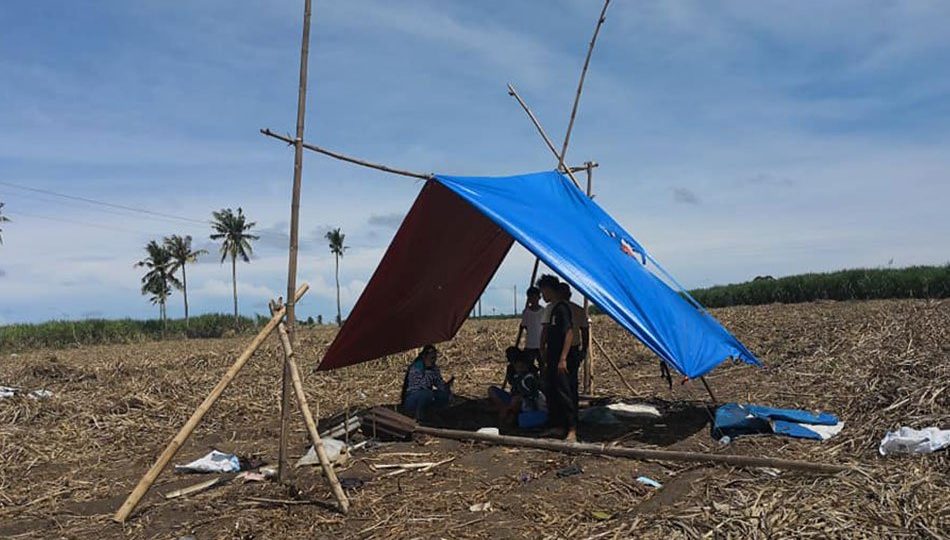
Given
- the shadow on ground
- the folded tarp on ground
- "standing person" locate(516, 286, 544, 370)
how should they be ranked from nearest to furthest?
the folded tarp on ground < the shadow on ground < "standing person" locate(516, 286, 544, 370)

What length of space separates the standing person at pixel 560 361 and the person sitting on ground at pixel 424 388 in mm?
1444

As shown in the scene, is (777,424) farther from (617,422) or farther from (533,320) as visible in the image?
(533,320)

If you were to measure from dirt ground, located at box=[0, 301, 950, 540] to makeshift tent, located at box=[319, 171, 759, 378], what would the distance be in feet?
2.84

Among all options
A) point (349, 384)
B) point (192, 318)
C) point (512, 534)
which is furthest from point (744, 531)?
point (192, 318)

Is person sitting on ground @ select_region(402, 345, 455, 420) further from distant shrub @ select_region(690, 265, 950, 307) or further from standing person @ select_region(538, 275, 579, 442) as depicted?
distant shrub @ select_region(690, 265, 950, 307)

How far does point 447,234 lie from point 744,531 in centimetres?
474

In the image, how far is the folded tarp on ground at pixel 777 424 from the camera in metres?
5.97

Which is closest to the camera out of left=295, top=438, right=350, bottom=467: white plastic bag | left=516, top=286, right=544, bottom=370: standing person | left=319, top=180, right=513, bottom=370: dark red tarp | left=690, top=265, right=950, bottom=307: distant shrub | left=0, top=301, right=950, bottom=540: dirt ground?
left=0, top=301, right=950, bottom=540: dirt ground

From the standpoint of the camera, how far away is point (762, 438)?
604 cm

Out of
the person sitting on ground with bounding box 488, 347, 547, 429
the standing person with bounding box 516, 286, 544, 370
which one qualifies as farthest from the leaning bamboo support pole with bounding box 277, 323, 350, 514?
the standing person with bounding box 516, 286, 544, 370

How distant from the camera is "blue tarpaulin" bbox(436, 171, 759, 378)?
249 inches

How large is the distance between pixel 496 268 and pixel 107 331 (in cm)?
3046

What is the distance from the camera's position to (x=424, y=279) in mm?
8469

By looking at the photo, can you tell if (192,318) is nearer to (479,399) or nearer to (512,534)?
(479,399)
